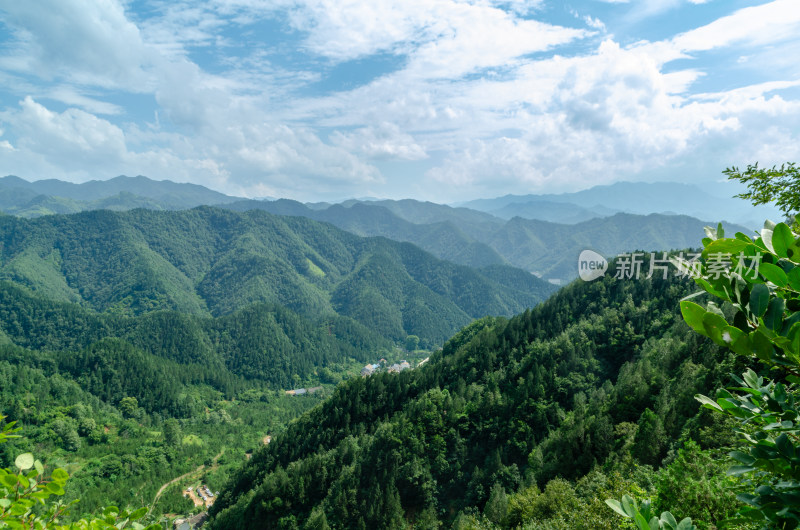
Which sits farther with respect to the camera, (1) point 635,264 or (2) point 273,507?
(1) point 635,264

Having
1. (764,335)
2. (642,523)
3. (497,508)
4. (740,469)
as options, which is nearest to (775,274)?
(764,335)

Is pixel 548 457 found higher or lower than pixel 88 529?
lower

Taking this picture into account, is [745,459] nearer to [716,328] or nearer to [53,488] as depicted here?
[716,328]

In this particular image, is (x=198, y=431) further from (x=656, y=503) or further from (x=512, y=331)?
(x=656, y=503)

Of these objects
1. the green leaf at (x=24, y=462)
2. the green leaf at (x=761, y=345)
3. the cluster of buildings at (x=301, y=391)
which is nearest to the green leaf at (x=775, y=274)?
the green leaf at (x=761, y=345)

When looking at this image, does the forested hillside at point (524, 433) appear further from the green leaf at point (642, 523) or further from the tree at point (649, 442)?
the green leaf at point (642, 523)

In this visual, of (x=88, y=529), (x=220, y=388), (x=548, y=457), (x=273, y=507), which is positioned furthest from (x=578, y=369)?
(x=220, y=388)

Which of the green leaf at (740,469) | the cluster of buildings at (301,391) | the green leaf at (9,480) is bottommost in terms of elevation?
the cluster of buildings at (301,391)
